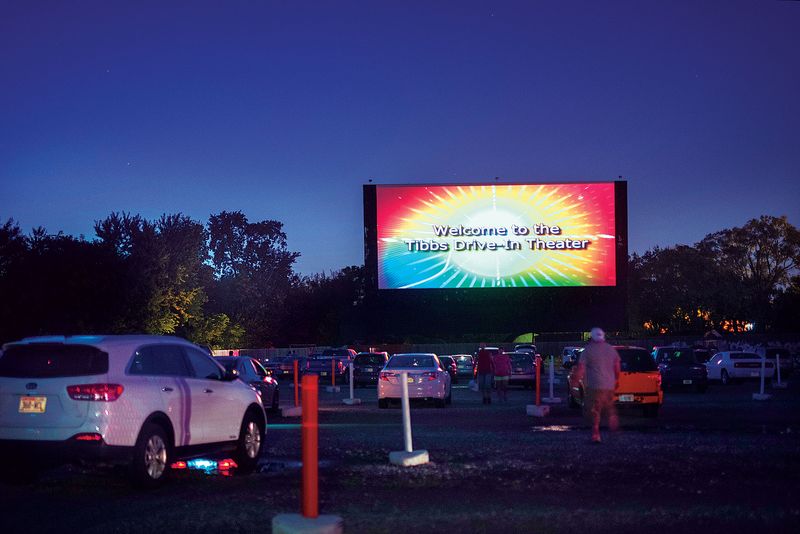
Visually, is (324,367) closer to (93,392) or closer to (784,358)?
(784,358)

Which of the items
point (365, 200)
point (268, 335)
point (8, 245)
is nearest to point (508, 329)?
point (365, 200)

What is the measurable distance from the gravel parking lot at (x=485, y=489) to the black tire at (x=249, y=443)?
36 centimetres

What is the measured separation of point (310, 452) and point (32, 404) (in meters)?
4.61

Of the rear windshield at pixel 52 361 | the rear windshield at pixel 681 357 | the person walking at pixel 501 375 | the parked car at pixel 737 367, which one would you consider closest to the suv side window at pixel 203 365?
the rear windshield at pixel 52 361

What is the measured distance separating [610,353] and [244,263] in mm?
95517

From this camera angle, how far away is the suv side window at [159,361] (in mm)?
11641

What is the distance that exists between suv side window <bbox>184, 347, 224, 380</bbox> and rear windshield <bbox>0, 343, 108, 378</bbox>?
1714 mm

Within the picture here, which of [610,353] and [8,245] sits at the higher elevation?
[8,245]

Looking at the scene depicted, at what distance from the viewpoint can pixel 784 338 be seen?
248 ft

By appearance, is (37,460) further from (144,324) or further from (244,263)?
(244,263)

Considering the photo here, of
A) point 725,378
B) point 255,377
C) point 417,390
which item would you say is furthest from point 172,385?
point 725,378

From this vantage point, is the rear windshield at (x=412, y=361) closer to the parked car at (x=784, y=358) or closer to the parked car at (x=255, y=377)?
the parked car at (x=255, y=377)

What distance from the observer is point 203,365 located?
1310cm

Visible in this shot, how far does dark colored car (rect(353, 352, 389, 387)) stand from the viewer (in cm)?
4456
